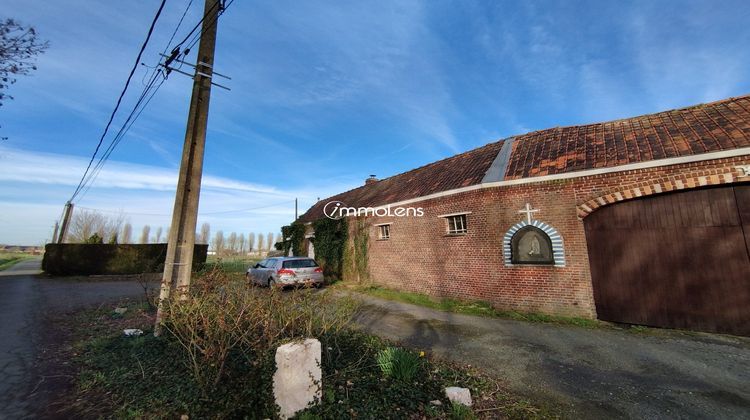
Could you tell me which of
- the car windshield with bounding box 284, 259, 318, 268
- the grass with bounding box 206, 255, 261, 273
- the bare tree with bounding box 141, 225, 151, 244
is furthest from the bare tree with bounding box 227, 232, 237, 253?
the car windshield with bounding box 284, 259, 318, 268

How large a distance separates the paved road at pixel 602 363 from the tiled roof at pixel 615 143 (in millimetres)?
3928

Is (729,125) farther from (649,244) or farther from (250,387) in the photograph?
(250,387)

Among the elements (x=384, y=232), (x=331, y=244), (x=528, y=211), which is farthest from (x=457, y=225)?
(x=331, y=244)

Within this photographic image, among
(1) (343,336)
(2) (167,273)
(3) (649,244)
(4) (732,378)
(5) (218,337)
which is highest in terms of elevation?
(3) (649,244)

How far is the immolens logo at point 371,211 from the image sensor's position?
468 inches

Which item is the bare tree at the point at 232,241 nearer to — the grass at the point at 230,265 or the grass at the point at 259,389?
the grass at the point at 230,265

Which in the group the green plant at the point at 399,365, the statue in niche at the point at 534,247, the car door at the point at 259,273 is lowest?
the green plant at the point at 399,365

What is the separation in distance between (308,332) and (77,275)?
23685mm

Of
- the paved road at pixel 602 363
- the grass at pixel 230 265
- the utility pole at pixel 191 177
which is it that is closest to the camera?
the paved road at pixel 602 363

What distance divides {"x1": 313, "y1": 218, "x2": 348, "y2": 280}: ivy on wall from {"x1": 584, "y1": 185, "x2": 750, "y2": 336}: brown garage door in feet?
35.0

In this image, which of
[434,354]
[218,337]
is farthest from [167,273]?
[434,354]

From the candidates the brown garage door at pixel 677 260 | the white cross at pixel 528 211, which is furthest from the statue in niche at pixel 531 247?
the brown garage door at pixel 677 260

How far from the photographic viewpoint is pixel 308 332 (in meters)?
3.79

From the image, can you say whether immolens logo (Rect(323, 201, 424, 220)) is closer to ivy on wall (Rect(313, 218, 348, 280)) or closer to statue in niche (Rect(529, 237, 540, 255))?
ivy on wall (Rect(313, 218, 348, 280))
